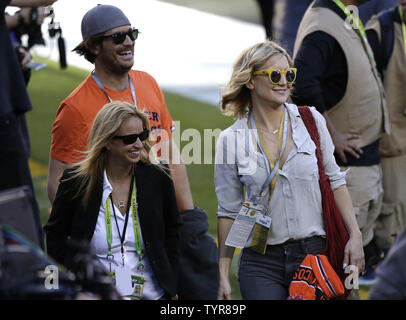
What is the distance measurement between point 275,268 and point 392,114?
2407 millimetres

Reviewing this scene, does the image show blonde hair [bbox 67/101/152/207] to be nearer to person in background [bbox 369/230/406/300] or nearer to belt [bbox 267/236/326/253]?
belt [bbox 267/236/326/253]

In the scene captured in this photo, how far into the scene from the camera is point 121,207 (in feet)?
13.9

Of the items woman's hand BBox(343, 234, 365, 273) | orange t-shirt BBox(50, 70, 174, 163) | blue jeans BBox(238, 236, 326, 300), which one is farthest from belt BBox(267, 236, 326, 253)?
orange t-shirt BBox(50, 70, 174, 163)

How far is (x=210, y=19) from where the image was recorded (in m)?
23.2

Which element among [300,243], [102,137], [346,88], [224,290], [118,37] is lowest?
[224,290]

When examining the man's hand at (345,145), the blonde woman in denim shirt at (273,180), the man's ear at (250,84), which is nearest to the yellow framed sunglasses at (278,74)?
the blonde woman in denim shirt at (273,180)

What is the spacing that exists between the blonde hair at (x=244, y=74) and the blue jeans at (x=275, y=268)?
80 centimetres

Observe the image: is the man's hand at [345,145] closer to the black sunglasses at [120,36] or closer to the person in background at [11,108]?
the black sunglasses at [120,36]

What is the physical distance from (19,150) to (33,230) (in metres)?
2.11

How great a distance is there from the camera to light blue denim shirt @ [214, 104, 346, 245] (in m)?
4.29

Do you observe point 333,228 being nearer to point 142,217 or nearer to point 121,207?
point 142,217

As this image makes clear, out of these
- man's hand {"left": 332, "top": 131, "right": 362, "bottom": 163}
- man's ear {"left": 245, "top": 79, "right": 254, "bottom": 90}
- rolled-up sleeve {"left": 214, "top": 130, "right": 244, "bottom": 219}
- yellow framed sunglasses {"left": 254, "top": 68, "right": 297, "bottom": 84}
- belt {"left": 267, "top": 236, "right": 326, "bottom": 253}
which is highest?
yellow framed sunglasses {"left": 254, "top": 68, "right": 297, "bottom": 84}

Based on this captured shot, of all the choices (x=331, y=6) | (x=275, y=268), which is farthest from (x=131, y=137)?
(x=331, y=6)

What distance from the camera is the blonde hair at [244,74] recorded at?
4.50 m
